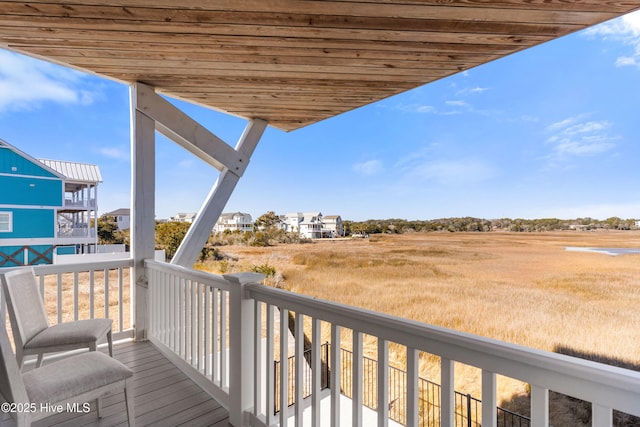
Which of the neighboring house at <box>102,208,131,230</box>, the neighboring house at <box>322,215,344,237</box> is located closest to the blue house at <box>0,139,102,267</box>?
the neighboring house at <box>102,208,131,230</box>

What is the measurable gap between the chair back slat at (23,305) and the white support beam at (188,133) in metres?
1.59

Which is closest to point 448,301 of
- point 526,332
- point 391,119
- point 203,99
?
point 526,332

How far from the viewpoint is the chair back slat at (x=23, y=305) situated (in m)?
1.93

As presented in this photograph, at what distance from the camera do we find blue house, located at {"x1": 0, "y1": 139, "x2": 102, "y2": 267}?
8.58ft

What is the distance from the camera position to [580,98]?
2.21m

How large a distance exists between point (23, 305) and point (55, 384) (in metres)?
1.00

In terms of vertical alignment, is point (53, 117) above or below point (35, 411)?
above

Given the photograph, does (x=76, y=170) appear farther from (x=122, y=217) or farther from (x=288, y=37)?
(x=288, y=37)

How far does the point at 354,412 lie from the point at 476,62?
7.47ft

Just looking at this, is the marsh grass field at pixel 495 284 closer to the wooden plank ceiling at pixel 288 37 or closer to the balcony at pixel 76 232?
the balcony at pixel 76 232

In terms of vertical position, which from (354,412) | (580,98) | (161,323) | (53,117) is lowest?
(161,323)

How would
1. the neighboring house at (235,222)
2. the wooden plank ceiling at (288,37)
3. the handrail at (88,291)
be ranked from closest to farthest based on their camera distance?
the wooden plank ceiling at (288,37)
the handrail at (88,291)
the neighboring house at (235,222)

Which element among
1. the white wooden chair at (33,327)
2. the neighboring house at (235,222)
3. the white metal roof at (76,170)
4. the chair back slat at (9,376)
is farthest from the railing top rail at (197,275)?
the white metal roof at (76,170)

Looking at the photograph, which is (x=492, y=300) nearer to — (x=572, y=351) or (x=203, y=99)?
(x=572, y=351)
